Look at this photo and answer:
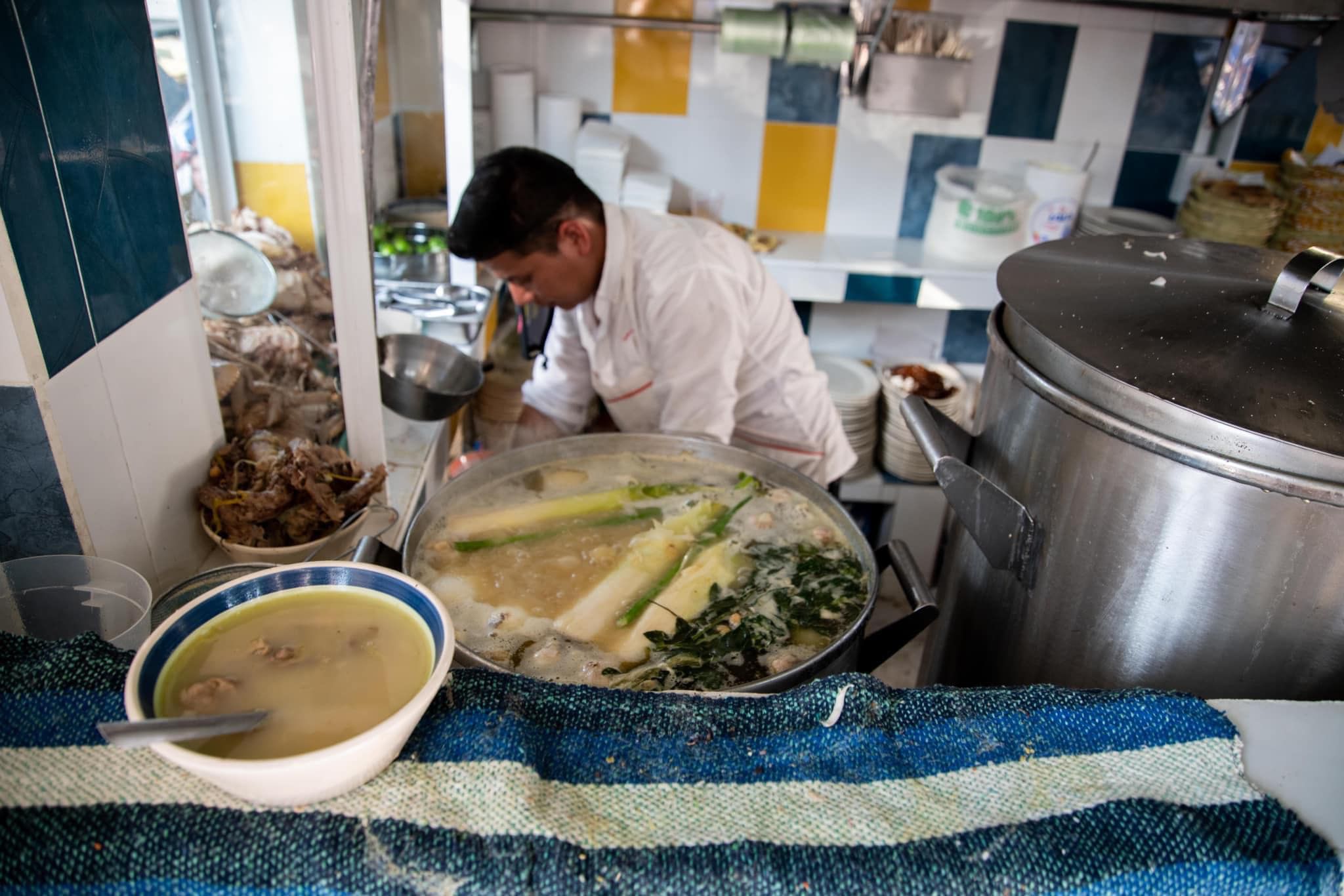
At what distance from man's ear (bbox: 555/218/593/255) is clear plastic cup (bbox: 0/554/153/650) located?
68.5 inches

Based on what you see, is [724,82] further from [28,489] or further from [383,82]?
[28,489]

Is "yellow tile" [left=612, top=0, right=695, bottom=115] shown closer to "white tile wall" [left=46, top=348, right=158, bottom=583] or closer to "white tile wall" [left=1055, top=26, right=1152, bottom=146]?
"white tile wall" [left=1055, top=26, right=1152, bottom=146]

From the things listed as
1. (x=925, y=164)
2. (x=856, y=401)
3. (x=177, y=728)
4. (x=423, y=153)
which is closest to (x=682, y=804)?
(x=177, y=728)

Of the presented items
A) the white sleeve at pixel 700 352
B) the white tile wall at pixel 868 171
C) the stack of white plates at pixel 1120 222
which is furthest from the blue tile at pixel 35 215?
the stack of white plates at pixel 1120 222

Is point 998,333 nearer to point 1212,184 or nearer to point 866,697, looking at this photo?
point 866,697

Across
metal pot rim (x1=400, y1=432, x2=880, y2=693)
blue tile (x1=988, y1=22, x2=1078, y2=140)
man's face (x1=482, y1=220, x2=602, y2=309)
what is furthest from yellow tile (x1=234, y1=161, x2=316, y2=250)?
blue tile (x1=988, y1=22, x2=1078, y2=140)

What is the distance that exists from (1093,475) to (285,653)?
1116 millimetres

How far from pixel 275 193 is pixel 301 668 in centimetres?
236

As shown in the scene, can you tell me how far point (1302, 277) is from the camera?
1.39 m

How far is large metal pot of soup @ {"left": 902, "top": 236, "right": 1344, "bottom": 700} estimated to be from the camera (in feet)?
3.90

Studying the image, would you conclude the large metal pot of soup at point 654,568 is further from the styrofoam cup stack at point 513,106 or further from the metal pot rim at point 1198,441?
the styrofoam cup stack at point 513,106

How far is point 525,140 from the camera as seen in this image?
434 cm

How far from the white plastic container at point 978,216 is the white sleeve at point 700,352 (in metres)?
2.01

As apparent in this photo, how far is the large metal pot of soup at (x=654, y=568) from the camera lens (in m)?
1.47
